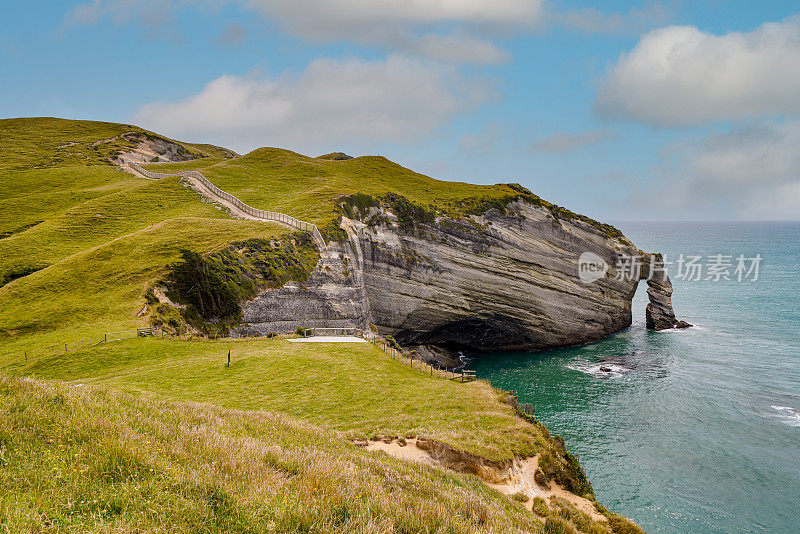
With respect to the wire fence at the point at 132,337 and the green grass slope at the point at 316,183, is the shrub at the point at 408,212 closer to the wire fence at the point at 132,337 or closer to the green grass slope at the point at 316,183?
the green grass slope at the point at 316,183

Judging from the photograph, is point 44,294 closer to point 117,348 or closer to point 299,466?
point 117,348

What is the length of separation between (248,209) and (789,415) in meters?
70.1

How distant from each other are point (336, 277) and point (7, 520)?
4474 centimetres

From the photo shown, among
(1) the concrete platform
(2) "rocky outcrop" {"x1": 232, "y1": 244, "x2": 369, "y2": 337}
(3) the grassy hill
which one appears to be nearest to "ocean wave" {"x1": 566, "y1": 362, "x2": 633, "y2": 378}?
(2) "rocky outcrop" {"x1": 232, "y1": 244, "x2": 369, "y2": 337}

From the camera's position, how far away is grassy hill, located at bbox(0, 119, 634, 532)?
6.32 m

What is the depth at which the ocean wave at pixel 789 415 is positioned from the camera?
38.1 metres

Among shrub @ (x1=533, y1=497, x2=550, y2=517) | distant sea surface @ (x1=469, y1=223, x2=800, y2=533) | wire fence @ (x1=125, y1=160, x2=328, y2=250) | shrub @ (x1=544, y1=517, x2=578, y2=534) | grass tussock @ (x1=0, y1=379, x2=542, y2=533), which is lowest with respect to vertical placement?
distant sea surface @ (x1=469, y1=223, x2=800, y2=533)

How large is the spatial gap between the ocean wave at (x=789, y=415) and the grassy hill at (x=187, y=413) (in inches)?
1280

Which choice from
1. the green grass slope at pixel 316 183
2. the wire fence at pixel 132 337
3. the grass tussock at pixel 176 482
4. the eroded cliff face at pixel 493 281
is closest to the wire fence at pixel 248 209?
the green grass slope at pixel 316 183

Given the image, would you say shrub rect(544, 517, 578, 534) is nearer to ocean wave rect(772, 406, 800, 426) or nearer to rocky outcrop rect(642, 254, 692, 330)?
ocean wave rect(772, 406, 800, 426)

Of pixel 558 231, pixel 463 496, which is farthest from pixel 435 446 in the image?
pixel 558 231

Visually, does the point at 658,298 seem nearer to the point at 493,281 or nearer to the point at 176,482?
the point at 493,281

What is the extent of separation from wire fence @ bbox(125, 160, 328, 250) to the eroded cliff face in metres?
3.73

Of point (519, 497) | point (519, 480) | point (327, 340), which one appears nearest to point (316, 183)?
point (327, 340)
